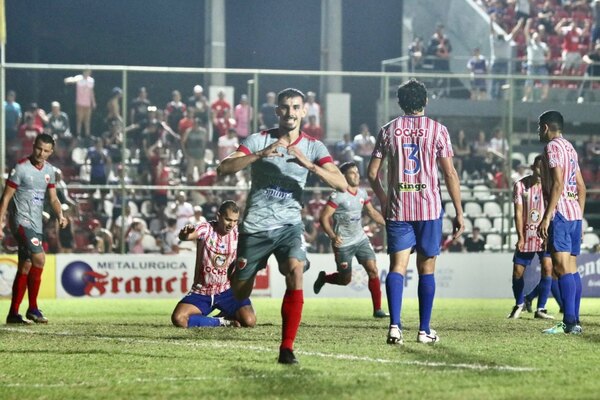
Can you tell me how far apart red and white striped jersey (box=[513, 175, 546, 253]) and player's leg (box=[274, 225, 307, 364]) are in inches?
287

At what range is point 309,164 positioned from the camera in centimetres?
897

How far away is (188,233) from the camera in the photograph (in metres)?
13.0

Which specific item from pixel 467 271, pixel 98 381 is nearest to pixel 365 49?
pixel 467 271

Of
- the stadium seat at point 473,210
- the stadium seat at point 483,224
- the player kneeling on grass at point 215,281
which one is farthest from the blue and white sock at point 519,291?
the stadium seat at point 473,210

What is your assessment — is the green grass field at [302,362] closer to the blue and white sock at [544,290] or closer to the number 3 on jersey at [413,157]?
the blue and white sock at [544,290]

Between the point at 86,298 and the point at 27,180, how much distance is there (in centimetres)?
795

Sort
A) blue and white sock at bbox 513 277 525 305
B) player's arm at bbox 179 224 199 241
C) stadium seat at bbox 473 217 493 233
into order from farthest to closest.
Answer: stadium seat at bbox 473 217 493 233, blue and white sock at bbox 513 277 525 305, player's arm at bbox 179 224 199 241

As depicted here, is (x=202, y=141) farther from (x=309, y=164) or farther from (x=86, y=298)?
(x=309, y=164)

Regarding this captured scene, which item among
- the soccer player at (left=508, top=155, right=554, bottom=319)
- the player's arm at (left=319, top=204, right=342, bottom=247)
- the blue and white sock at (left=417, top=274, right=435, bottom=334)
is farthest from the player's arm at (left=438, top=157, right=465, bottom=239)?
the soccer player at (left=508, top=155, right=554, bottom=319)

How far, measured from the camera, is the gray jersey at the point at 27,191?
47.6ft

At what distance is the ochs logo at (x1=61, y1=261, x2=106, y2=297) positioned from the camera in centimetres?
2227

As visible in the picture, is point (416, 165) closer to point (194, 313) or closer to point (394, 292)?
point (394, 292)

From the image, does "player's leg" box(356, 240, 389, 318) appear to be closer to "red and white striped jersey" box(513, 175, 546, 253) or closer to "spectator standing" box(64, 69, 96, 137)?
"red and white striped jersey" box(513, 175, 546, 253)

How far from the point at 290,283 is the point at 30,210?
6.34 metres
